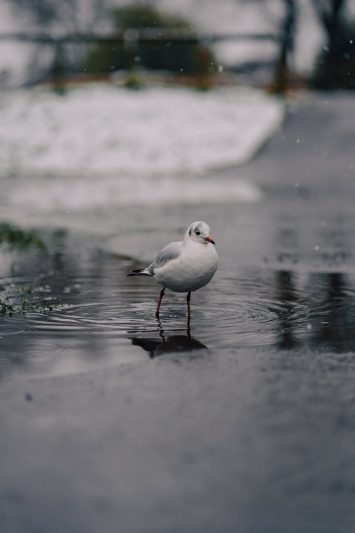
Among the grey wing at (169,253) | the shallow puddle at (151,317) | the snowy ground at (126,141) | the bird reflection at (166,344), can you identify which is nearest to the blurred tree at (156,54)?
the snowy ground at (126,141)

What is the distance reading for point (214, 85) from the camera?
38656 mm

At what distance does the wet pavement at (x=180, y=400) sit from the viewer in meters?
4.74

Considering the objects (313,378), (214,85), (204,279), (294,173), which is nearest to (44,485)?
(313,378)

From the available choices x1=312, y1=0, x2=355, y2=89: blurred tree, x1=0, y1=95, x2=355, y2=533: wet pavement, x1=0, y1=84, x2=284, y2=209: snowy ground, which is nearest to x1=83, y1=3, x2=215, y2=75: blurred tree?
x1=0, y1=84, x2=284, y2=209: snowy ground

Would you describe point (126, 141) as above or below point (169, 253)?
above

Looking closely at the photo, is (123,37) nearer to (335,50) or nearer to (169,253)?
(335,50)

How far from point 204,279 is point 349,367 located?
5.78 feet

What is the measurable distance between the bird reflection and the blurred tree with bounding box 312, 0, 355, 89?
105 ft

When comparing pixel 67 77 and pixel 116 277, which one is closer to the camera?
pixel 116 277

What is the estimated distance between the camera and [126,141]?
100 ft

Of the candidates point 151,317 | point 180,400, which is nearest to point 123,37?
point 151,317

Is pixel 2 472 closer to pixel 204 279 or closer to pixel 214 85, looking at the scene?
pixel 204 279

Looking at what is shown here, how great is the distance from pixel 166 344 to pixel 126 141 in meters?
22.9

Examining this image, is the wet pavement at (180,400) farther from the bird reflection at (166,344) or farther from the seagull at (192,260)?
the seagull at (192,260)
